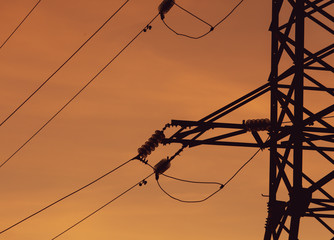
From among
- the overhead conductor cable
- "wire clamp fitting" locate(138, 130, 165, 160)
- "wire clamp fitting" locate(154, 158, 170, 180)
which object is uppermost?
the overhead conductor cable

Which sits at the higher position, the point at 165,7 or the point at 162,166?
the point at 165,7

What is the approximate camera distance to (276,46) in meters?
19.2

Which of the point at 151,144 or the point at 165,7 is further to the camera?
the point at 165,7

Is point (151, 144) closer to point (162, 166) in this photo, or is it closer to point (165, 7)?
point (162, 166)

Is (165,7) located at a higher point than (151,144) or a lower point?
higher

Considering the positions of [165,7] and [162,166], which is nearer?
[162,166]

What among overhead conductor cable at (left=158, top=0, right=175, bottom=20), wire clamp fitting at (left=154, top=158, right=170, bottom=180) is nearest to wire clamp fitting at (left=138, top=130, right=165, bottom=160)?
wire clamp fitting at (left=154, top=158, right=170, bottom=180)

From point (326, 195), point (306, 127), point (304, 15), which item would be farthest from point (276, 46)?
point (326, 195)

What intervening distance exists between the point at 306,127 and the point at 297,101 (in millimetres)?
589

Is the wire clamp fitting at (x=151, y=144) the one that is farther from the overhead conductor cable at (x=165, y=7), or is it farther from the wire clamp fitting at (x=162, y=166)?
the overhead conductor cable at (x=165, y=7)

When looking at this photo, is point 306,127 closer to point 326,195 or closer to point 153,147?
point 326,195

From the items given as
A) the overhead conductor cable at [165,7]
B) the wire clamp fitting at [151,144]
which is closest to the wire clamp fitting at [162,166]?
the wire clamp fitting at [151,144]

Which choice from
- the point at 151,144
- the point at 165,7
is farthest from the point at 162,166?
the point at 165,7

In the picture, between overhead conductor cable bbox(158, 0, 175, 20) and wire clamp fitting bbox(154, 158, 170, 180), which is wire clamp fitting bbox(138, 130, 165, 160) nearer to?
wire clamp fitting bbox(154, 158, 170, 180)
